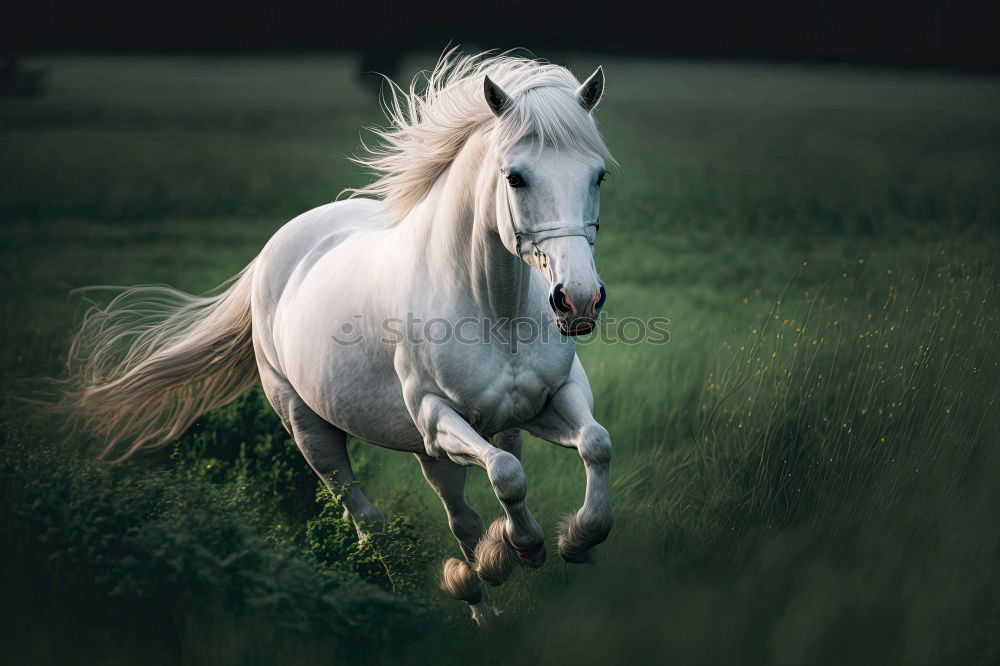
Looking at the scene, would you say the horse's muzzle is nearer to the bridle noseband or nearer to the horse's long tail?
the bridle noseband

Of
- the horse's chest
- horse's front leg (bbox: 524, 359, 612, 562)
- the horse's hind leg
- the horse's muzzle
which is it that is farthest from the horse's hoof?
the horse's muzzle

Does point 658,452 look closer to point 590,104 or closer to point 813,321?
point 813,321

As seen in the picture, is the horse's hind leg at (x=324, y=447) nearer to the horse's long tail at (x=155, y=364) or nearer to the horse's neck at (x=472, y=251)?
the horse's long tail at (x=155, y=364)

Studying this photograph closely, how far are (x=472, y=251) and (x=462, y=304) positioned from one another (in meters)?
0.25

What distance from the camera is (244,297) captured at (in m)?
6.87

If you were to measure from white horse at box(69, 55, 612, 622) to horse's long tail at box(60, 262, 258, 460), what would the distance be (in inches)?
15.2

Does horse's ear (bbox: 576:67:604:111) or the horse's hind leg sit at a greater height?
horse's ear (bbox: 576:67:604:111)

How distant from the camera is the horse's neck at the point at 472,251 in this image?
15.6 feet

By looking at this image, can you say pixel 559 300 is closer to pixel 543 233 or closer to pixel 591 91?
pixel 543 233

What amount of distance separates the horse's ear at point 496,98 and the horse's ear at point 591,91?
0.30 m

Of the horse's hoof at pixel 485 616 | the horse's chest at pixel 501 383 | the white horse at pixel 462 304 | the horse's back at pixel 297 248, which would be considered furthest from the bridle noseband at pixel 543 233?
the horse's hoof at pixel 485 616

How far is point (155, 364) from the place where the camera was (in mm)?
6965

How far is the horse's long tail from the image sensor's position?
6.95 m

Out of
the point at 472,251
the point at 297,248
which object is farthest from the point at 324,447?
the point at 472,251
